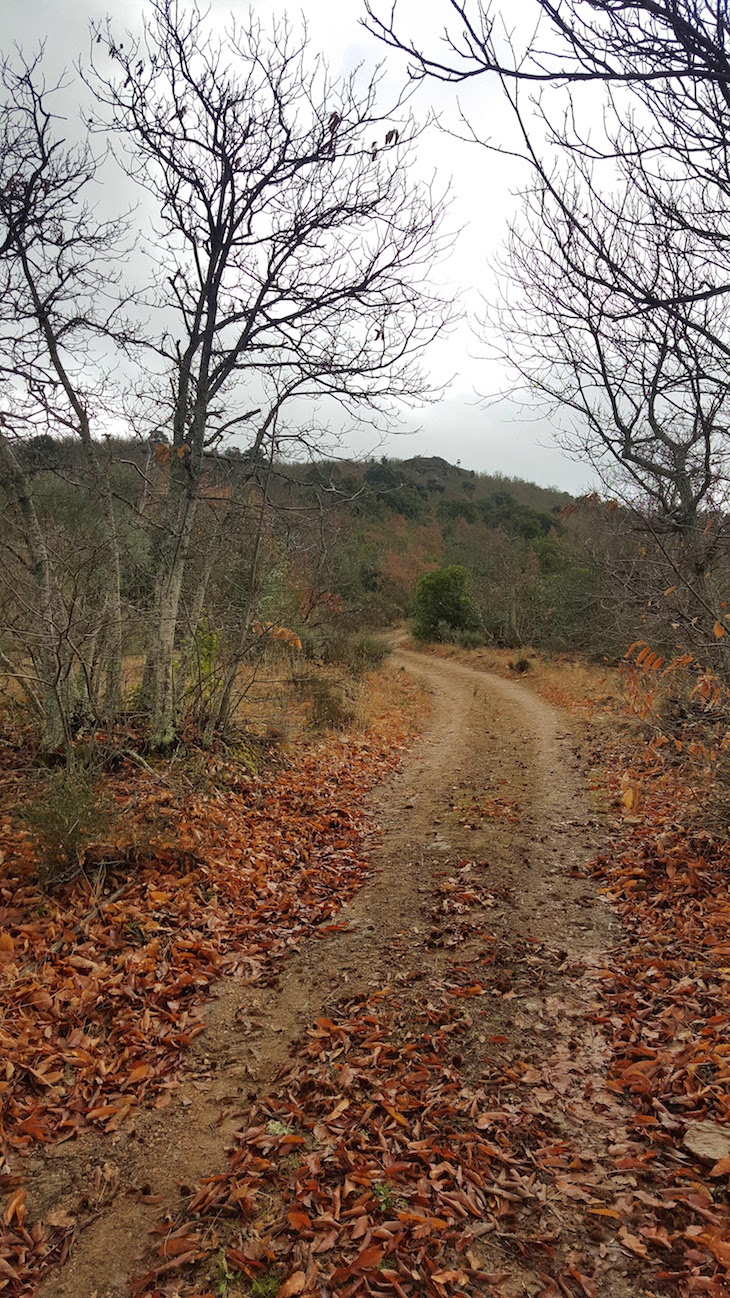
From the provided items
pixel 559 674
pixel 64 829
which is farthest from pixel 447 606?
pixel 64 829

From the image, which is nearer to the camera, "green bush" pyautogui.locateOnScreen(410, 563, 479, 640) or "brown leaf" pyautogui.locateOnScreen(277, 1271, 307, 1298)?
"brown leaf" pyautogui.locateOnScreen(277, 1271, 307, 1298)

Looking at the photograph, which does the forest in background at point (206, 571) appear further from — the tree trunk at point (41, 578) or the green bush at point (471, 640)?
the green bush at point (471, 640)

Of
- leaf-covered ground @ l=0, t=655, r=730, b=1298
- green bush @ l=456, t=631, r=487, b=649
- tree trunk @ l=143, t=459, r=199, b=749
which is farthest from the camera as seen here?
green bush @ l=456, t=631, r=487, b=649

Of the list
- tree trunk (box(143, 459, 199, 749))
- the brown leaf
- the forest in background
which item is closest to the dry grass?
the forest in background

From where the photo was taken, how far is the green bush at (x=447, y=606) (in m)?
25.8

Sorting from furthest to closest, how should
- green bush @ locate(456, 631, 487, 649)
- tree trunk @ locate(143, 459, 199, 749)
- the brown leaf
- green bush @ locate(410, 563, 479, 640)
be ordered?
1. green bush @ locate(410, 563, 479, 640)
2. green bush @ locate(456, 631, 487, 649)
3. tree trunk @ locate(143, 459, 199, 749)
4. the brown leaf

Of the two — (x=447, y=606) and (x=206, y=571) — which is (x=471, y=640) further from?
(x=206, y=571)

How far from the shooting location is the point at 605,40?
7.48 feet

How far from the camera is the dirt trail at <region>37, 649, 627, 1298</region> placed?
2520 mm

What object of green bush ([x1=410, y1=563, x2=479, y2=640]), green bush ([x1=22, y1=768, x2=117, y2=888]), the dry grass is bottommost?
green bush ([x1=22, y1=768, x2=117, y2=888])

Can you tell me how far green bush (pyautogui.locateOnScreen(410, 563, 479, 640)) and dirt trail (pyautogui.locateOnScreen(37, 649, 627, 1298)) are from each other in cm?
1707

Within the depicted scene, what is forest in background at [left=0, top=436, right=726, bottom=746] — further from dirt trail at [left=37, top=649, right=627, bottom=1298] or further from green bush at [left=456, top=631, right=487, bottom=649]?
green bush at [left=456, top=631, right=487, bottom=649]

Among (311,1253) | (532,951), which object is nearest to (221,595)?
(532,951)

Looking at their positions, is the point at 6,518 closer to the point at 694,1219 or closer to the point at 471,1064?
the point at 471,1064
